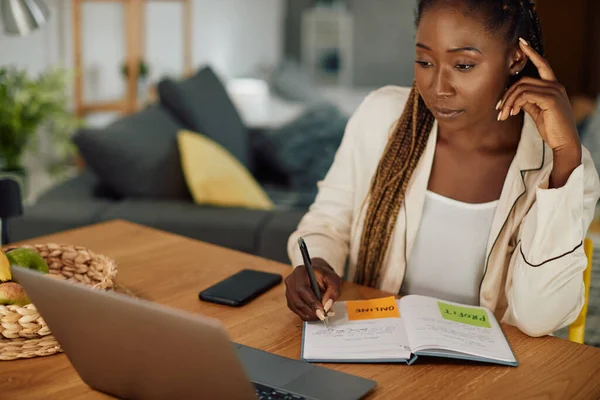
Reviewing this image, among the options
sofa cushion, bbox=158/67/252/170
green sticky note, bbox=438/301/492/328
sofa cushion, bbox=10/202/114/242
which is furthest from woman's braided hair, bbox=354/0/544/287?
sofa cushion, bbox=158/67/252/170

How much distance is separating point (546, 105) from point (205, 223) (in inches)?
58.5

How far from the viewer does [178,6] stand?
5.57 m

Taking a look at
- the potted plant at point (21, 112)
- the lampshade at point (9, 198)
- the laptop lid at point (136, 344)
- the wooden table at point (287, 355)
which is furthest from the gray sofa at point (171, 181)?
the laptop lid at point (136, 344)

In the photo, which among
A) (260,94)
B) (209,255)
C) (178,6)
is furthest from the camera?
(178,6)

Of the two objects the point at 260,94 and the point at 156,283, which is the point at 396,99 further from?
the point at 260,94

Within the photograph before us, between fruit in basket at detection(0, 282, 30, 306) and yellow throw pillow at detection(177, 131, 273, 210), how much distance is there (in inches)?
64.7

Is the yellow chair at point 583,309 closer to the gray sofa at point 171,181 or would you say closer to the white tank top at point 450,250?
the white tank top at point 450,250

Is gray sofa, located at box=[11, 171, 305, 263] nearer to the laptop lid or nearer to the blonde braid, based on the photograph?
the blonde braid

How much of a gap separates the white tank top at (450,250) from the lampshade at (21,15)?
3.18 ft

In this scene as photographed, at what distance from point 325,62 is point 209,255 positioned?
6.07 metres

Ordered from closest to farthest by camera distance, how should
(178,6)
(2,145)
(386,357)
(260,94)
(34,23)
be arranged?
(386,357) → (34,23) → (2,145) → (260,94) → (178,6)

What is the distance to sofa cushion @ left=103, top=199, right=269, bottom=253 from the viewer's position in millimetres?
2611

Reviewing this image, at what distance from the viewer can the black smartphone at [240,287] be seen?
1.39 meters

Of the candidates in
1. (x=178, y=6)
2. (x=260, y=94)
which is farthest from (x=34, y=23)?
(x=178, y=6)
